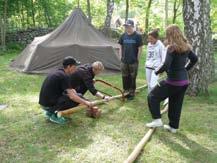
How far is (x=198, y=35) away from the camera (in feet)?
27.3

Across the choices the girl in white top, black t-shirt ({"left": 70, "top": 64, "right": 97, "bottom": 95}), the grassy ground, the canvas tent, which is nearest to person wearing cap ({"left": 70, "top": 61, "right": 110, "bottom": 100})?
black t-shirt ({"left": 70, "top": 64, "right": 97, "bottom": 95})

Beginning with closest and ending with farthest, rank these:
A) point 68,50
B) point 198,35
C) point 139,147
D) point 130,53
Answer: point 139,147
point 130,53
point 198,35
point 68,50

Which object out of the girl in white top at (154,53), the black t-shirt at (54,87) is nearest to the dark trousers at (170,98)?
the black t-shirt at (54,87)

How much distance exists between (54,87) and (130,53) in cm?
246

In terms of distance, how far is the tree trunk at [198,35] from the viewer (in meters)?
8.28

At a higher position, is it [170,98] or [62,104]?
[170,98]

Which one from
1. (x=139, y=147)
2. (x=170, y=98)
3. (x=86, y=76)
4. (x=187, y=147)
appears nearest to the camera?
(x=139, y=147)

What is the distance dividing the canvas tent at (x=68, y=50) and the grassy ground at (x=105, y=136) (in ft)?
12.7

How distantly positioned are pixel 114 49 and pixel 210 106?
5234 mm

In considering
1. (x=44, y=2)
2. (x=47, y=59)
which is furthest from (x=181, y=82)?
(x=44, y=2)

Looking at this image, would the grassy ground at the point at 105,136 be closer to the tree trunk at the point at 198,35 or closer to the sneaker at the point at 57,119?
the sneaker at the point at 57,119

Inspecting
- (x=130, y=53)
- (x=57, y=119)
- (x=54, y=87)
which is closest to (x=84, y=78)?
(x=54, y=87)

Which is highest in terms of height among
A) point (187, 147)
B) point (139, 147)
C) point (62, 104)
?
point (62, 104)

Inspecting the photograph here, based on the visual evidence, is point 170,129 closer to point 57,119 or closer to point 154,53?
point 57,119
